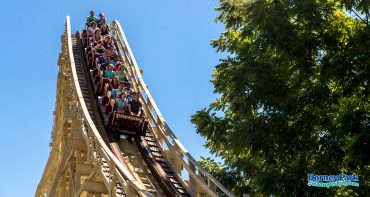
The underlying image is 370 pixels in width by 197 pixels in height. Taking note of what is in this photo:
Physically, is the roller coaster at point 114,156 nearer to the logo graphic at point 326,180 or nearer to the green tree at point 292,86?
the green tree at point 292,86

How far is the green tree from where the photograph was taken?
11727 millimetres

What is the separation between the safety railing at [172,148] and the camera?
11.0m

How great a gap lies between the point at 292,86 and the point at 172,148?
12.2 ft

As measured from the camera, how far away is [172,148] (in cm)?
1363

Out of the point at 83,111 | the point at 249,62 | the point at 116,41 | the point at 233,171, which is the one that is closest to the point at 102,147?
the point at 83,111

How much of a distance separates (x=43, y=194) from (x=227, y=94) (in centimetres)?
964

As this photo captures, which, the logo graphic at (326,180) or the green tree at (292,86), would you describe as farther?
the green tree at (292,86)

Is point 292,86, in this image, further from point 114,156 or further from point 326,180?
point 114,156

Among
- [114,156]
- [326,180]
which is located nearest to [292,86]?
[326,180]

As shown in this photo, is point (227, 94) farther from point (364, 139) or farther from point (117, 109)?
point (364, 139)

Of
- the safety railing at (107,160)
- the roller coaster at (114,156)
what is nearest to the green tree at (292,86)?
the roller coaster at (114,156)

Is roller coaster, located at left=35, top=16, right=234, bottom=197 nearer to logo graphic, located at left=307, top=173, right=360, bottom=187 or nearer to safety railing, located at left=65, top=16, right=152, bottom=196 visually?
safety railing, located at left=65, top=16, right=152, bottom=196

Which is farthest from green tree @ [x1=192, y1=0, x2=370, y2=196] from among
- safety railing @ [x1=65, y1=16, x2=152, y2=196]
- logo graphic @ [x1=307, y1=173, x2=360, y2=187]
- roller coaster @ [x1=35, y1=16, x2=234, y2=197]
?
safety railing @ [x1=65, y1=16, x2=152, y2=196]

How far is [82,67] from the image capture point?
67.4 feet
